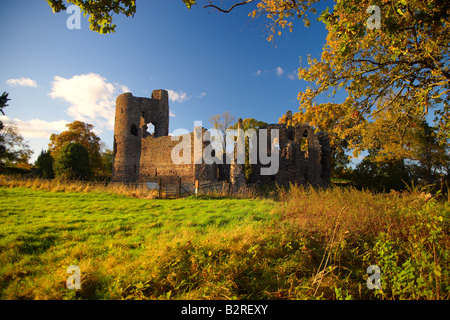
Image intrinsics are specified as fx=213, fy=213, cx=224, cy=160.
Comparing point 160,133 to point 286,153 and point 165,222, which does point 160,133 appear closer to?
point 286,153

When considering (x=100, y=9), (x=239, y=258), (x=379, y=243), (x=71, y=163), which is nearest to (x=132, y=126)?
(x=71, y=163)

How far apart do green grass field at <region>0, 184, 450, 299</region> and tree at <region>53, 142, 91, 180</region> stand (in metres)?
21.6

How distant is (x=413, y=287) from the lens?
266cm

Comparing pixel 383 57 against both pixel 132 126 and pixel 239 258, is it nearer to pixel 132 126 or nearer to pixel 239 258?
pixel 239 258

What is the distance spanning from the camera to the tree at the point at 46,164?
94.7 feet

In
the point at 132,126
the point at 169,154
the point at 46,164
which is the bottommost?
the point at 46,164

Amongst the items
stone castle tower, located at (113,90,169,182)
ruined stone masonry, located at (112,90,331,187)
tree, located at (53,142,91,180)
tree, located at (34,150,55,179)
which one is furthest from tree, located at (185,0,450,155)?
tree, located at (34,150,55,179)

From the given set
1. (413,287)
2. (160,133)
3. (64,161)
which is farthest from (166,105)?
(413,287)

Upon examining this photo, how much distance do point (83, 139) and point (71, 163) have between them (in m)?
11.2

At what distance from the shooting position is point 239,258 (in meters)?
3.69

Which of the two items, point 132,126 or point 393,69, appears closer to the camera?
point 393,69

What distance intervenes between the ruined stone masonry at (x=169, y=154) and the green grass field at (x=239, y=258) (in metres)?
13.2

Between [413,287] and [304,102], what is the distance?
5.73m

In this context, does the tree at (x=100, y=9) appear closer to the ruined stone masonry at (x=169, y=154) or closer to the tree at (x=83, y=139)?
the ruined stone masonry at (x=169, y=154)
